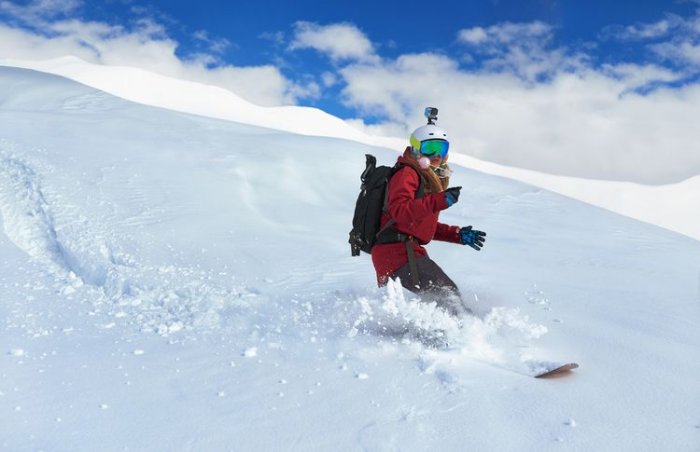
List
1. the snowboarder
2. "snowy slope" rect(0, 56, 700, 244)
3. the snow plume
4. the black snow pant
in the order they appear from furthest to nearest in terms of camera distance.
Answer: "snowy slope" rect(0, 56, 700, 244) < the snow plume < the black snow pant < the snowboarder

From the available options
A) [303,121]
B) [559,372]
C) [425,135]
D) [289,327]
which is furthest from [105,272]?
[303,121]

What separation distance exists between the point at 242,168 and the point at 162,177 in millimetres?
1397

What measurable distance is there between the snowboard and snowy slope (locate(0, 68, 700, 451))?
0.23ft

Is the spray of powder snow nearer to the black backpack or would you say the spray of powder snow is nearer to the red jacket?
the red jacket

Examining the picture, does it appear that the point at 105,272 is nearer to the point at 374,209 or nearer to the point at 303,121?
the point at 374,209

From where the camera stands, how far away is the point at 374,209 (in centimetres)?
368

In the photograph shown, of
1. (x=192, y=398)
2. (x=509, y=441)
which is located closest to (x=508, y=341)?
(x=509, y=441)

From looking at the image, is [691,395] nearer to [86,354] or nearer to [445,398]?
[445,398]

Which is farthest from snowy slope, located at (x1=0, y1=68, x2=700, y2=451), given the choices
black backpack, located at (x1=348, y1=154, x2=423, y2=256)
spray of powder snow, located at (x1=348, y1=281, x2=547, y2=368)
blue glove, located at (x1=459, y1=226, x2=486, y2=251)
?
blue glove, located at (x1=459, y1=226, x2=486, y2=251)

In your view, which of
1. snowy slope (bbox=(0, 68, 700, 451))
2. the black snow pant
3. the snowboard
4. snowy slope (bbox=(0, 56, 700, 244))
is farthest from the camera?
snowy slope (bbox=(0, 56, 700, 244))

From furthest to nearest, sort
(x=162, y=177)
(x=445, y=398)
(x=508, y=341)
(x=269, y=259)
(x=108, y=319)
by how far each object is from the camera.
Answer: (x=162, y=177)
(x=269, y=259)
(x=108, y=319)
(x=508, y=341)
(x=445, y=398)

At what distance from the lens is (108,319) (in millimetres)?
3934

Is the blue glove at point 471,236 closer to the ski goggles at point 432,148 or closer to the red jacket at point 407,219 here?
the red jacket at point 407,219

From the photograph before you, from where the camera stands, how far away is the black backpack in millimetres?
3654
